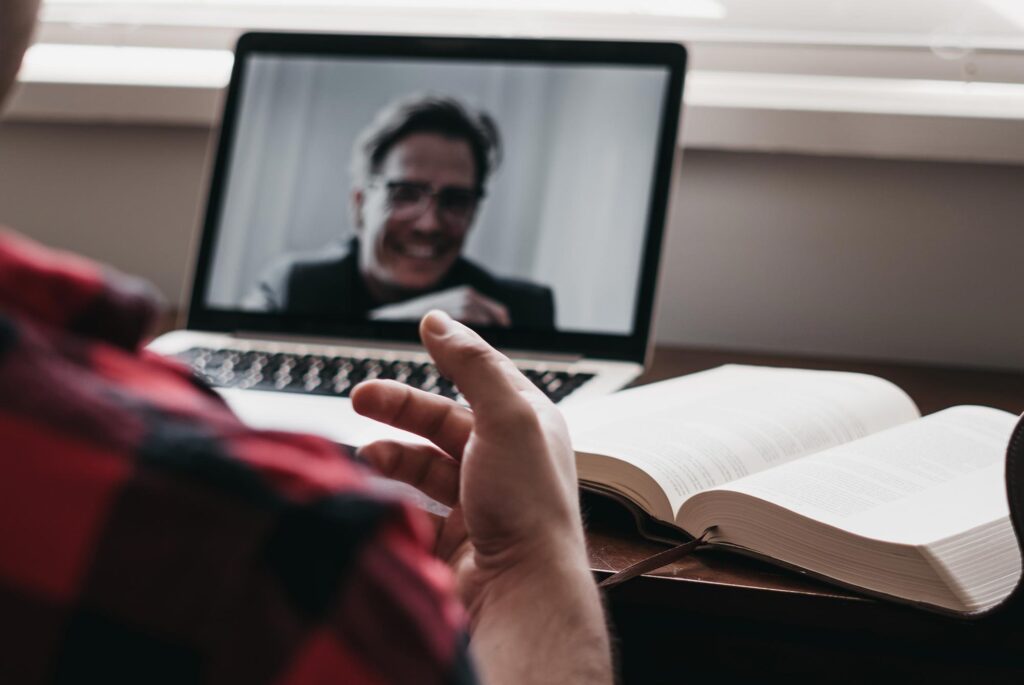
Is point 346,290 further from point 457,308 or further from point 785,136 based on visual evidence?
point 785,136

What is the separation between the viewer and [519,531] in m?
0.45

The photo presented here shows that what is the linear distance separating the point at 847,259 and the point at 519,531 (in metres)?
0.75

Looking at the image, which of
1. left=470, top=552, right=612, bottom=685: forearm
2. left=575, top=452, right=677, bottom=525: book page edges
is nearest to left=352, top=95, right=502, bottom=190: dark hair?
left=575, top=452, right=677, bottom=525: book page edges

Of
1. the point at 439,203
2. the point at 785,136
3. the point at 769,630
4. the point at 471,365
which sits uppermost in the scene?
the point at 785,136

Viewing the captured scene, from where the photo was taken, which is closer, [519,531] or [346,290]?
[519,531]

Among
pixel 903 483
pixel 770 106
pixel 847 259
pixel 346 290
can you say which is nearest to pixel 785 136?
pixel 770 106

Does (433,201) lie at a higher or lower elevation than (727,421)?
higher

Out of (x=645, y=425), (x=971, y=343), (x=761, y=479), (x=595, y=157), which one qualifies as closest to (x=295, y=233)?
(x=595, y=157)

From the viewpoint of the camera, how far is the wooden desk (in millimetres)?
492

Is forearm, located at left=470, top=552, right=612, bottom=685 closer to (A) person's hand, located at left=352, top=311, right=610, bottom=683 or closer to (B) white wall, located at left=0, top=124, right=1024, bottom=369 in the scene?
(A) person's hand, located at left=352, top=311, right=610, bottom=683

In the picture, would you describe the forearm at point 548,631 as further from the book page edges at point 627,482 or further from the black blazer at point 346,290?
the black blazer at point 346,290

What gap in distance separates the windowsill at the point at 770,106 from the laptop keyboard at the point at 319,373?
1.27 ft

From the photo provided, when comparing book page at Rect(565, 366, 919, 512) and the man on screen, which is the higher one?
the man on screen

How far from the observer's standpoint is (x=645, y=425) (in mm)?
656
